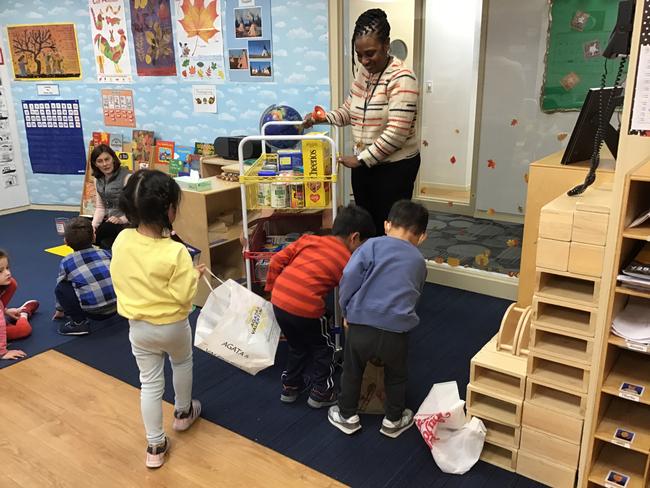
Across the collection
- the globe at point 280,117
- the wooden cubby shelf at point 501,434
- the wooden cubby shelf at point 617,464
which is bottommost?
the wooden cubby shelf at point 501,434

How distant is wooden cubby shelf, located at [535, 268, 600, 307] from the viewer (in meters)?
1.82

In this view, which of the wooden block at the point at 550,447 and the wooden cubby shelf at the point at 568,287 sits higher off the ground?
the wooden cubby shelf at the point at 568,287

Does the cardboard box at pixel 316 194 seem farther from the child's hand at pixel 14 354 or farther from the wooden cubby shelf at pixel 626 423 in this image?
the child's hand at pixel 14 354

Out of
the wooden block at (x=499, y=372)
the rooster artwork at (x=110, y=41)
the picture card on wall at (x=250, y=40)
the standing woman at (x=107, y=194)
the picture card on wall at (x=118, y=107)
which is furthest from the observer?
the picture card on wall at (x=118, y=107)

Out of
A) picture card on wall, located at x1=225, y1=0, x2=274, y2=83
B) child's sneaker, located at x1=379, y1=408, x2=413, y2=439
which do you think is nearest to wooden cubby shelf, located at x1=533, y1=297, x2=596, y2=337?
child's sneaker, located at x1=379, y1=408, x2=413, y2=439

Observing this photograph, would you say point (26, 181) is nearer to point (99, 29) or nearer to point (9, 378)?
point (99, 29)

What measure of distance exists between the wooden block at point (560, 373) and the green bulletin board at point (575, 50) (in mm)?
2127

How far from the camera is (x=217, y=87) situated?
4680 millimetres

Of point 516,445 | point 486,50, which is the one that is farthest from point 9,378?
point 486,50

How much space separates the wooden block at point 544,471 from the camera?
2000 millimetres

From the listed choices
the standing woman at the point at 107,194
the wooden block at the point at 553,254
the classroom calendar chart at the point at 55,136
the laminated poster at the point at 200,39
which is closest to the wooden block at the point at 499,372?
the wooden block at the point at 553,254

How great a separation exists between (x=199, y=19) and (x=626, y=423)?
13.7 feet

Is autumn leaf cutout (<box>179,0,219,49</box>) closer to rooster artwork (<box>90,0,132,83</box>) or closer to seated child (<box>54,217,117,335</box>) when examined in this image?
rooster artwork (<box>90,0,132,83</box>)

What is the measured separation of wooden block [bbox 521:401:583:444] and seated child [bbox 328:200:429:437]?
0.49m
